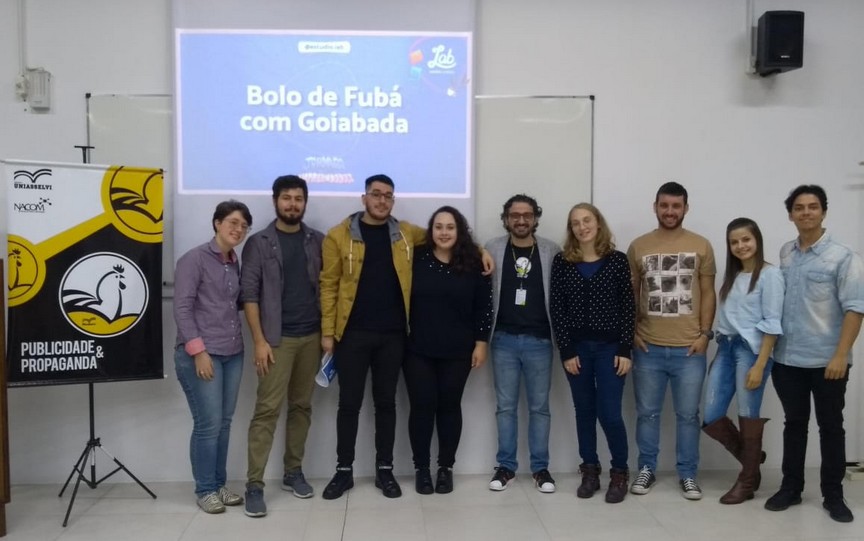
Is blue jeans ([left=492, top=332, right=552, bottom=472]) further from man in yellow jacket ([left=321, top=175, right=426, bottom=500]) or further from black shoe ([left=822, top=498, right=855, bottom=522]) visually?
black shoe ([left=822, top=498, right=855, bottom=522])

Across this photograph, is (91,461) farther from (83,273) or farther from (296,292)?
(296,292)

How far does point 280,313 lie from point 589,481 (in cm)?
186

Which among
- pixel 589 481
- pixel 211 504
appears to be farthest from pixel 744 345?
pixel 211 504

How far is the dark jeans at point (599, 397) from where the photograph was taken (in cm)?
343

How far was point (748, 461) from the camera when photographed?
11.3ft

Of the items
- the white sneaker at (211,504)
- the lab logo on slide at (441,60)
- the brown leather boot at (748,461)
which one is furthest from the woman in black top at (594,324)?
the white sneaker at (211,504)

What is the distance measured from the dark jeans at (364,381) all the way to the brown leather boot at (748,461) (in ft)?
5.91

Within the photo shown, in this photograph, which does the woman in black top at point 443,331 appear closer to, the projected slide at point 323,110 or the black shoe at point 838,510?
the projected slide at point 323,110

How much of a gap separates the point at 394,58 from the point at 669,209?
174 centimetres

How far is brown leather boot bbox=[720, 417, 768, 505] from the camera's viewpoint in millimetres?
3424

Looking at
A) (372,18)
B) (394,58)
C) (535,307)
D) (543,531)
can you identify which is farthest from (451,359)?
(372,18)

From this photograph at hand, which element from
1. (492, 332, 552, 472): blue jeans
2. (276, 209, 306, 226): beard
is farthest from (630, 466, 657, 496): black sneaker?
(276, 209, 306, 226): beard

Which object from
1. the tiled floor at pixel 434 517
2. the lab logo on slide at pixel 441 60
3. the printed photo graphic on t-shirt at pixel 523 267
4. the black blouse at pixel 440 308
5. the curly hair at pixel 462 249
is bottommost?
the tiled floor at pixel 434 517

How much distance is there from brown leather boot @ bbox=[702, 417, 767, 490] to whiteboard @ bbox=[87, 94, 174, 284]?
3155 mm
